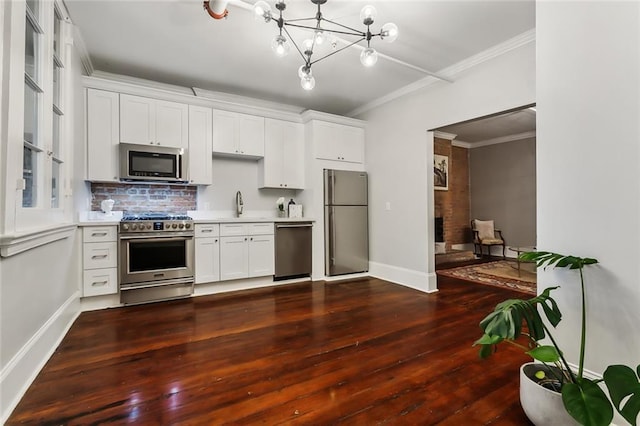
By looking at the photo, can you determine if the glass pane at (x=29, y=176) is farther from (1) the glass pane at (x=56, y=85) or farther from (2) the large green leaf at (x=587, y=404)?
(2) the large green leaf at (x=587, y=404)

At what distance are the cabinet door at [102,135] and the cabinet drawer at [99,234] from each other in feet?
1.99

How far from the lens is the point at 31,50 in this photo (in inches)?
77.1

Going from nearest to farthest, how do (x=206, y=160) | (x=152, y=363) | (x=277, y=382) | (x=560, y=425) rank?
(x=560, y=425) < (x=277, y=382) < (x=152, y=363) < (x=206, y=160)

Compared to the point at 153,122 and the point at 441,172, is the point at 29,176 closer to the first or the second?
the point at 153,122

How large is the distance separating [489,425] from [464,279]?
3.28 m

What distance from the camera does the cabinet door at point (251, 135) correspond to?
411cm

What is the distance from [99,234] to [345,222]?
9.91 feet

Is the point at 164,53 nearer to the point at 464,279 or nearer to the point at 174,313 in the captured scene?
the point at 174,313

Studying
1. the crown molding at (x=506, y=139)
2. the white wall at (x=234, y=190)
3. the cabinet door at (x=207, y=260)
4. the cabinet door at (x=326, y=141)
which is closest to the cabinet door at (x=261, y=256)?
the cabinet door at (x=207, y=260)

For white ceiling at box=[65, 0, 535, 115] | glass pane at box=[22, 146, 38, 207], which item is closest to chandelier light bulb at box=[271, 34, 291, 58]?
white ceiling at box=[65, 0, 535, 115]

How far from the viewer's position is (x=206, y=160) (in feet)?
12.7

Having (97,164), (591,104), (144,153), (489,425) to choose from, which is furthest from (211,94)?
(489,425)

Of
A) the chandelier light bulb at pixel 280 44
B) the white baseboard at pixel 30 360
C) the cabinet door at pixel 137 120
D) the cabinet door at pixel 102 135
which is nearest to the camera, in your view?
the white baseboard at pixel 30 360

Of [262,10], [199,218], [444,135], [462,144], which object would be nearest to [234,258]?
[199,218]
